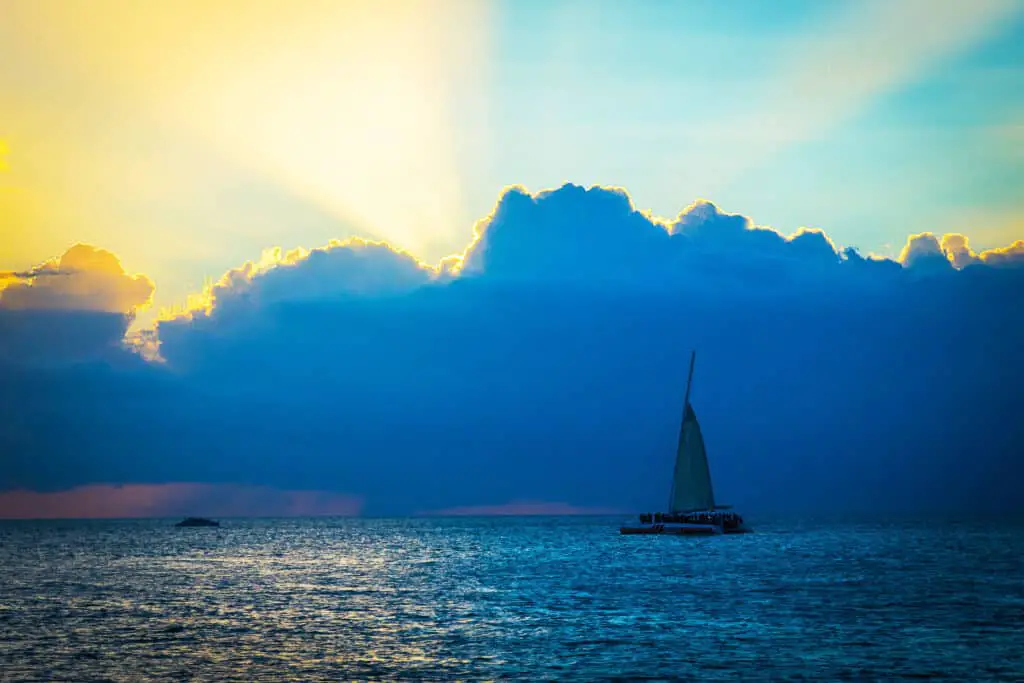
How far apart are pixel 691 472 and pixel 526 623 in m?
104

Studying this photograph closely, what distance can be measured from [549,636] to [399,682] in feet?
58.3

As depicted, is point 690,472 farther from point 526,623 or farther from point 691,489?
point 526,623

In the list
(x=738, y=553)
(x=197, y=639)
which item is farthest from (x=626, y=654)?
(x=738, y=553)

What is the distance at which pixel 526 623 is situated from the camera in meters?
75.2

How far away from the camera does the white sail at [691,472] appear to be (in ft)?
572

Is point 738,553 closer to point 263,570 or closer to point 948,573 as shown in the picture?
point 948,573

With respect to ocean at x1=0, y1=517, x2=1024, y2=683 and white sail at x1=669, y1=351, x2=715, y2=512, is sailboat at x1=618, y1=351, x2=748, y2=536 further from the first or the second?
ocean at x1=0, y1=517, x2=1024, y2=683

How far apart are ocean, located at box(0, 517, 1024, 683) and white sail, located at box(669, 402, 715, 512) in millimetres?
34968

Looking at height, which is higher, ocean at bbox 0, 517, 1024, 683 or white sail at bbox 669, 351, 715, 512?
white sail at bbox 669, 351, 715, 512

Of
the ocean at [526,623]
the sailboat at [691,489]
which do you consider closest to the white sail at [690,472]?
the sailboat at [691,489]

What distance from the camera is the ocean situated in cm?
5528

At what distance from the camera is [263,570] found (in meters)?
140

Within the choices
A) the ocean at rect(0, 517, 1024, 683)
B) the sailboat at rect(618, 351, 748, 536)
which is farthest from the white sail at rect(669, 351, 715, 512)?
the ocean at rect(0, 517, 1024, 683)

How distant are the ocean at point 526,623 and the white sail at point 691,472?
35.0 meters
